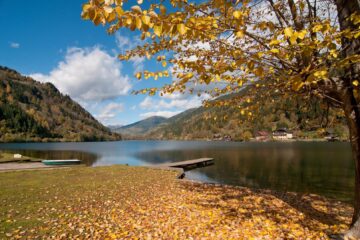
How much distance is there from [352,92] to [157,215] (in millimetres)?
7556

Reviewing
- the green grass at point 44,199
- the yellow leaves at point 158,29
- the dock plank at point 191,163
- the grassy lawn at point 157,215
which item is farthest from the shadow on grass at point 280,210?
the dock plank at point 191,163

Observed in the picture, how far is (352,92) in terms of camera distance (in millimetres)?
6633

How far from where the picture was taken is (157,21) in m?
3.20

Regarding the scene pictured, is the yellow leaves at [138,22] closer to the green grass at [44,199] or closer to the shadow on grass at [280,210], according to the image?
the green grass at [44,199]

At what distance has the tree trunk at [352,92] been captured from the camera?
6.30 meters

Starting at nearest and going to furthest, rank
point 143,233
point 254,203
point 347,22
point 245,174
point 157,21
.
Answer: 1. point 157,21
2. point 347,22
3. point 143,233
4. point 254,203
5. point 245,174

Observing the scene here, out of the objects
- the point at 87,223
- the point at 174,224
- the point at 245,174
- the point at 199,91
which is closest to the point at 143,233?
the point at 174,224

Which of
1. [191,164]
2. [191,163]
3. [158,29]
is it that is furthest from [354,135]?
[191,163]

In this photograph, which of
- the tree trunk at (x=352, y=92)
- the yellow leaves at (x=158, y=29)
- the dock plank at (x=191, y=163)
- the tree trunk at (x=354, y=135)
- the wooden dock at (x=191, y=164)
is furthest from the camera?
→ the wooden dock at (x=191, y=164)

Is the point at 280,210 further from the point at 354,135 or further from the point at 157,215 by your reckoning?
the point at 157,215

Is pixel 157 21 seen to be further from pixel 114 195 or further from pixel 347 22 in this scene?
pixel 114 195

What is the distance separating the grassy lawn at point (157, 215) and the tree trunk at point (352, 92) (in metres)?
1.06

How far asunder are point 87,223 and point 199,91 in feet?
19.7

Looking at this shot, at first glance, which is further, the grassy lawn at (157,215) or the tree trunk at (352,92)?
the grassy lawn at (157,215)
